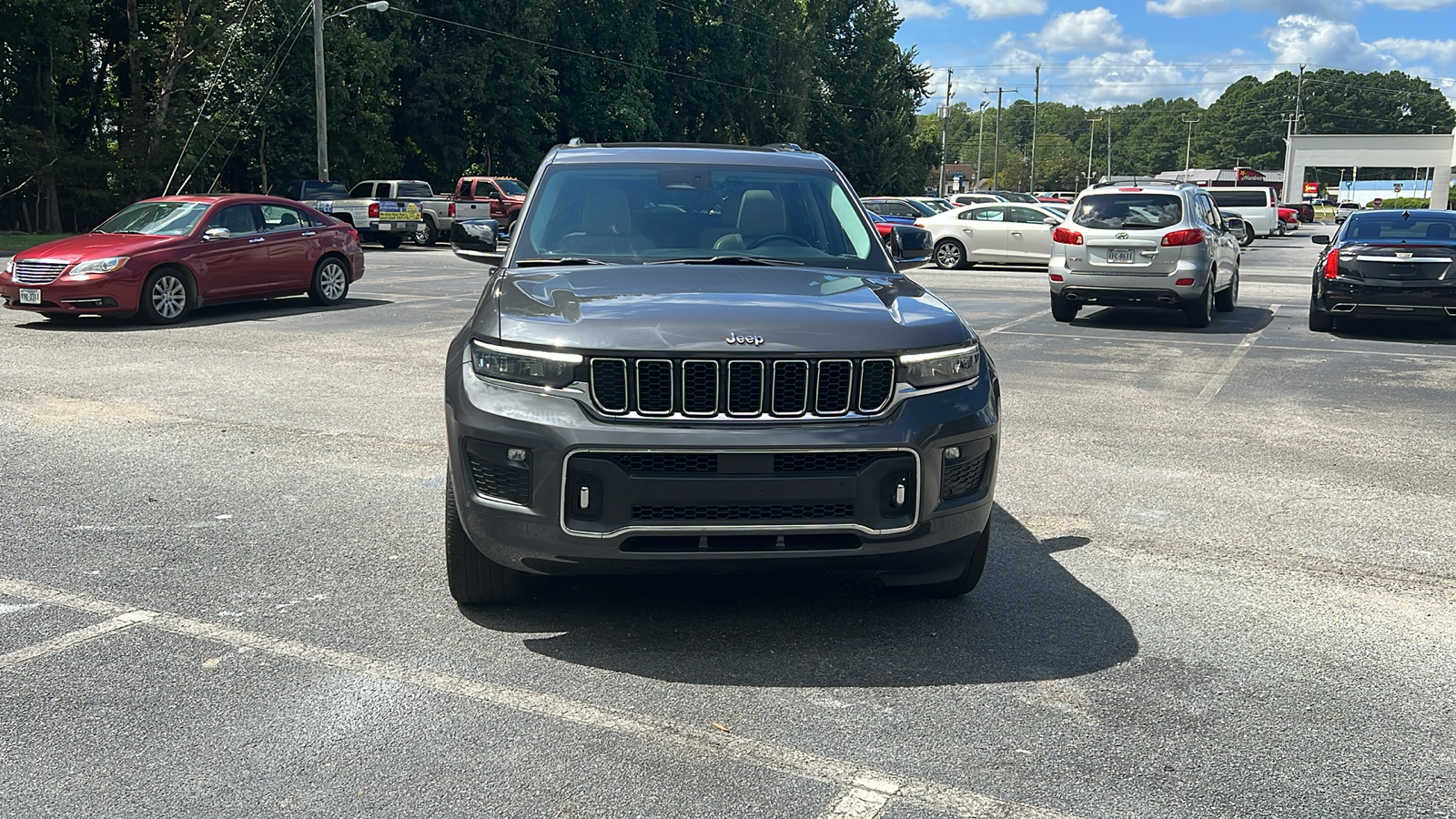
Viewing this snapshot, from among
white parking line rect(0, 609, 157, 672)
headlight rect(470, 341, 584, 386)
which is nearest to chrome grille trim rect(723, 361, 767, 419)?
headlight rect(470, 341, 584, 386)

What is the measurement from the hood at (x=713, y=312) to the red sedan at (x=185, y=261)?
1077 cm

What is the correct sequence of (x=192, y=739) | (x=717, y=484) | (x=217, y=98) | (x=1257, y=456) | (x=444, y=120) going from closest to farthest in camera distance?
(x=192, y=739) < (x=717, y=484) < (x=1257, y=456) < (x=217, y=98) < (x=444, y=120)

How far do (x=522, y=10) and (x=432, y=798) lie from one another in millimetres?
49475

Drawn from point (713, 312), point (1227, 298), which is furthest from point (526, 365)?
point (1227, 298)

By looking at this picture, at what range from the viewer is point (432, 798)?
325 cm

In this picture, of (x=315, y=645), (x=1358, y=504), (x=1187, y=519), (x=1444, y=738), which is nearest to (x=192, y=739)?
(x=315, y=645)

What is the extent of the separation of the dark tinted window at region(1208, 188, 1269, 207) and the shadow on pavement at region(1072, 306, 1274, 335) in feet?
96.5

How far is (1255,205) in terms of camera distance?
45.2 m

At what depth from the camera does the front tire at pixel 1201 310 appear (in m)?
15.2

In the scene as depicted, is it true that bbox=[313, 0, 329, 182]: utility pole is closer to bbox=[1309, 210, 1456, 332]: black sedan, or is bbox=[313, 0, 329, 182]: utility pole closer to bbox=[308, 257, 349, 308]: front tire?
bbox=[308, 257, 349, 308]: front tire

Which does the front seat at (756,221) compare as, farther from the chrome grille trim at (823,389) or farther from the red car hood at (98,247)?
the red car hood at (98,247)

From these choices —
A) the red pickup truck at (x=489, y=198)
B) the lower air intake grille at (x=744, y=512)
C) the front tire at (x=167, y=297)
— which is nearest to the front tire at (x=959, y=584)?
the lower air intake grille at (x=744, y=512)

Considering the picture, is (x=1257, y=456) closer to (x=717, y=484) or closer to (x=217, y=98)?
(x=717, y=484)

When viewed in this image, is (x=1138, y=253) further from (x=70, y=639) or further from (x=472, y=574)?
(x=70, y=639)
